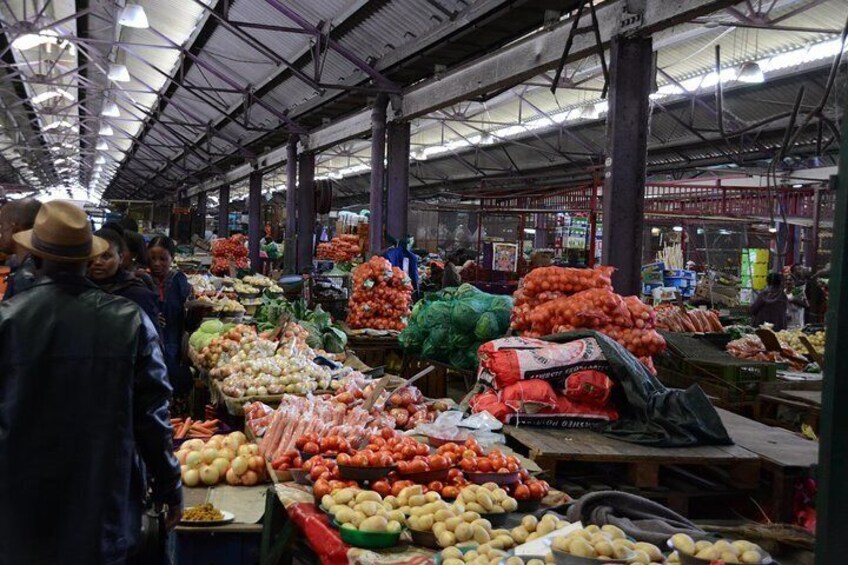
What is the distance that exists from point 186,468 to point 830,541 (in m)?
3.55

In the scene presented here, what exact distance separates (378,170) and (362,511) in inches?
415

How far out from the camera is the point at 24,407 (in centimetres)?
279

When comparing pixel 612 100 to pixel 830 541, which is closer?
pixel 830 541

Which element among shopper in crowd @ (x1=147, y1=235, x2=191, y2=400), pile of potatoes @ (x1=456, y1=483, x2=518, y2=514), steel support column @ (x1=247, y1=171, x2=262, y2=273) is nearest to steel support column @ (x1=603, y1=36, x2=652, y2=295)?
shopper in crowd @ (x1=147, y1=235, x2=191, y2=400)

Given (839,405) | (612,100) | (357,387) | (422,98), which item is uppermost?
(422,98)

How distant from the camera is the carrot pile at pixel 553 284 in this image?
22.1 feet

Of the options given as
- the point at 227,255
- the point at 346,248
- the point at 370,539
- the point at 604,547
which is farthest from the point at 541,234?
the point at 604,547

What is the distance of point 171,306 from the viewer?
22.1 ft

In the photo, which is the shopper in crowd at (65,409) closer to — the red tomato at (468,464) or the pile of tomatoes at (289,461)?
the pile of tomatoes at (289,461)

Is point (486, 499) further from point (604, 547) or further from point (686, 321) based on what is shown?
point (686, 321)

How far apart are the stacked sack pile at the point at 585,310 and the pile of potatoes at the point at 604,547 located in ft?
10.5

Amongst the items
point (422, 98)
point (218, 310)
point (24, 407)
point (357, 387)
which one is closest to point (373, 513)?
point (24, 407)

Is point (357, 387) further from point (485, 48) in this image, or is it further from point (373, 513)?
point (485, 48)

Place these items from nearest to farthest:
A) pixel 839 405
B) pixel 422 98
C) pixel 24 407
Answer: pixel 839 405
pixel 24 407
pixel 422 98
